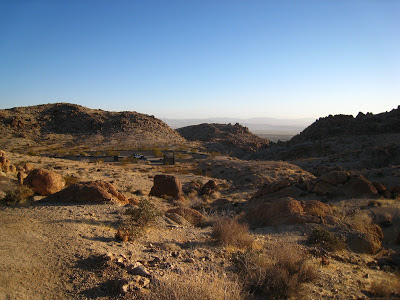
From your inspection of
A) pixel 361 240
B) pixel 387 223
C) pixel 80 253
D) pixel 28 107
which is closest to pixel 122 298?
pixel 80 253

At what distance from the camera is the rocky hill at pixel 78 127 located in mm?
51731

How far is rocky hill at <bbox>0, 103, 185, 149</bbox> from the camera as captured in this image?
5173 cm

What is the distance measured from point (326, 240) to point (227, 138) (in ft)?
201

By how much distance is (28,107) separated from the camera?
6341 cm

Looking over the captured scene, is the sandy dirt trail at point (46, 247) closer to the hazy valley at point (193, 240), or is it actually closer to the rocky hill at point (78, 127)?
the hazy valley at point (193, 240)

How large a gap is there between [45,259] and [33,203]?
4752 millimetres

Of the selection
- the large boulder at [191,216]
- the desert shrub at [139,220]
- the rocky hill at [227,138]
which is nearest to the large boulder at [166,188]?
the large boulder at [191,216]

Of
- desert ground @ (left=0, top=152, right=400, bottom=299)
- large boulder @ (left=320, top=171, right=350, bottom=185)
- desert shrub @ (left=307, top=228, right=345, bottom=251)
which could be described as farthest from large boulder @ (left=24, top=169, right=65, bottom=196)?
large boulder @ (left=320, top=171, right=350, bottom=185)

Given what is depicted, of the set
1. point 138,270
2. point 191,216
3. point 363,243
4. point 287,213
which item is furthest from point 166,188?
point 138,270

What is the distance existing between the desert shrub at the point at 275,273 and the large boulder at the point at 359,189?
10.3 meters

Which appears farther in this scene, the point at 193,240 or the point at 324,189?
the point at 324,189

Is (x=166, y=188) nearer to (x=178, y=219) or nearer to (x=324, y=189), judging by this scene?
(x=178, y=219)

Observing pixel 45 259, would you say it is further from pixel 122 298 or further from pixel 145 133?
pixel 145 133

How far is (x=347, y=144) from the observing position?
137 feet
